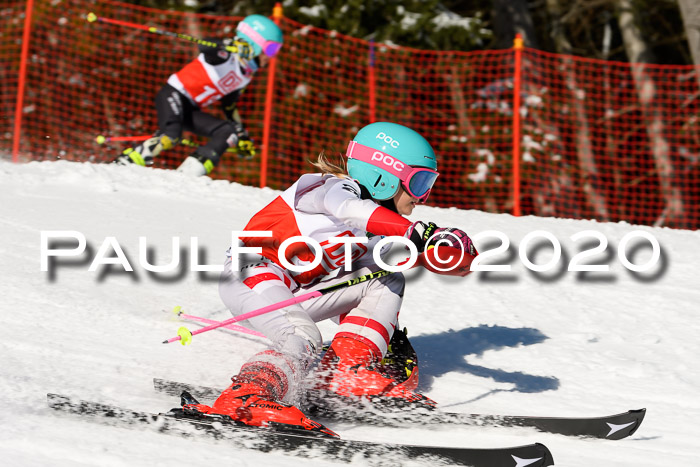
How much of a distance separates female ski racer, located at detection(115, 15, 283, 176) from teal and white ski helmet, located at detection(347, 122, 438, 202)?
4761mm

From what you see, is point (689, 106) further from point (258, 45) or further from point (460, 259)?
point (460, 259)

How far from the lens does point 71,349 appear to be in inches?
163

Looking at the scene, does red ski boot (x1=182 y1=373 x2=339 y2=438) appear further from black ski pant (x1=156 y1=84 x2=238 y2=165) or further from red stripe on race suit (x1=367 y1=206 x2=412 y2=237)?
black ski pant (x1=156 y1=84 x2=238 y2=165)

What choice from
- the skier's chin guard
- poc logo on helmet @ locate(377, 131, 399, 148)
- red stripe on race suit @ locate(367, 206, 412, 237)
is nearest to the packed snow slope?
the skier's chin guard

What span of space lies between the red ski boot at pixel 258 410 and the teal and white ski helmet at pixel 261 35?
5828 millimetres

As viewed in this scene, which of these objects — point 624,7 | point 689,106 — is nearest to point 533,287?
point 689,106

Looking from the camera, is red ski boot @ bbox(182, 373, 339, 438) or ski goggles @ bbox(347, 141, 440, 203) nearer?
red ski boot @ bbox(182, 373, 339, 438)

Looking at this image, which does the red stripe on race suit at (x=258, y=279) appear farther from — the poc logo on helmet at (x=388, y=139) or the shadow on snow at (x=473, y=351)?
the shadow on snow at (x=473, y=351)

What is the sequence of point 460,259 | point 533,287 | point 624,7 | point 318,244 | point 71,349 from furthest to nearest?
1. point 624,7
2. point 533,287
3. point 71,349
4. point 318,244
5. point 460,259

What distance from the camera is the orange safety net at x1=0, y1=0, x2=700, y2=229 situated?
12.2m

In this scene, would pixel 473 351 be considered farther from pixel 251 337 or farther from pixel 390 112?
pixel 390 112

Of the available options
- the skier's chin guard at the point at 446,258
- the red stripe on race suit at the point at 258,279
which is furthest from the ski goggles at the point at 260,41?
the skier's chin guard at the point at 446,258

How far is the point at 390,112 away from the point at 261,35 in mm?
4292

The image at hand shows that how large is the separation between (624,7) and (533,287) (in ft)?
31.1
